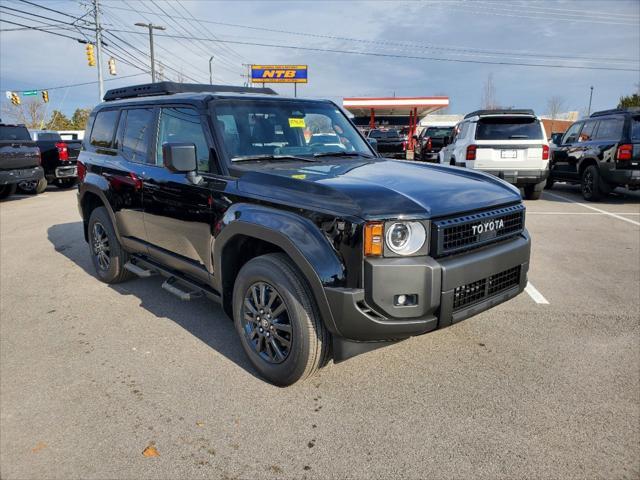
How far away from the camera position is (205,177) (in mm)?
3514

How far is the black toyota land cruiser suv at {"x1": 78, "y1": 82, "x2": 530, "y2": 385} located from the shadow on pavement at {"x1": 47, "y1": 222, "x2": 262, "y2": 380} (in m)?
0.31

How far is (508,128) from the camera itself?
10.4 m

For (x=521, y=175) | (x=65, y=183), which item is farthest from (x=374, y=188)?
(x=65, y=183)

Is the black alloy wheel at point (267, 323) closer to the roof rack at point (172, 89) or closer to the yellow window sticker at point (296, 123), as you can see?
the yellow window sticker at point (296, 123)

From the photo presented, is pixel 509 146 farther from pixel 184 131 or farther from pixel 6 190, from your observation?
pixel 6 190

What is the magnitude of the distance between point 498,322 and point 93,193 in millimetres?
4371

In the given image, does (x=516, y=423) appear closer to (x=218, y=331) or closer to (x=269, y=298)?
(x=269, y=298)

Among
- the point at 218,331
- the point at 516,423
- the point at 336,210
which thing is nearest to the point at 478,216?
the point at 336,210

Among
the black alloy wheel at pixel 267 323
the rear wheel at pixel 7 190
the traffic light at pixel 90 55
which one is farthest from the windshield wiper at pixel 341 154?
the traffic light at pixel 90 55

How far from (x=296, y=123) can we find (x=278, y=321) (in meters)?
1.74

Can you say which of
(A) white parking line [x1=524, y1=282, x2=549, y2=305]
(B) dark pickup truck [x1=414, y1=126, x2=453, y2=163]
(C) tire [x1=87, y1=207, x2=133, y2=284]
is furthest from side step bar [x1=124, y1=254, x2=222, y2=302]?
(B) dark pickup truck [x1=414, y1=126, x2=453, y2=163]

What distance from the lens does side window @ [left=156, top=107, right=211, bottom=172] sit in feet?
11.8

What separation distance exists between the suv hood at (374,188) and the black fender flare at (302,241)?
0.11 m

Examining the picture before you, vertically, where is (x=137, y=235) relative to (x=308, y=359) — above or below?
above
